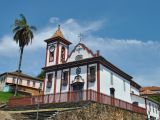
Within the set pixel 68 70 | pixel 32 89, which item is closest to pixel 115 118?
pixel 68 70

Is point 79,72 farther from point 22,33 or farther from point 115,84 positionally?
point 22,33

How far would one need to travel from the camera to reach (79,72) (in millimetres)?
35500

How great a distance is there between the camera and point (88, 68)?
3478cm

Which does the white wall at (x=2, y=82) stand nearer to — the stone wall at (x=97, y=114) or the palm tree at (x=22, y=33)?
the palm tree at (x=22, y=33)

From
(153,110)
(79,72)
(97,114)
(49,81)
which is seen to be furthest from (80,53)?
(153,110)

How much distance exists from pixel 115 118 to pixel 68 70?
1085cm

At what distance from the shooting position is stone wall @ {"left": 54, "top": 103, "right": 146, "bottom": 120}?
23.1 meters

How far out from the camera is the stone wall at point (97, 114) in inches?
910

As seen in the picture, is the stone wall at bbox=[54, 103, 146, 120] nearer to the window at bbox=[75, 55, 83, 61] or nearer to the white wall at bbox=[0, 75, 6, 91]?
the window at bbox=[75, 55, 83, 61]

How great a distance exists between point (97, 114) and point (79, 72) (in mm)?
10271

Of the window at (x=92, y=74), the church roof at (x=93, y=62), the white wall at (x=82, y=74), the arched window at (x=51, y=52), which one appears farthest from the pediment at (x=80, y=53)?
the arched window at (x=51, y=52)

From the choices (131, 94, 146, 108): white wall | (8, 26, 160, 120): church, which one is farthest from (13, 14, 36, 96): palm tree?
(131, 94, 146, 108): white wall

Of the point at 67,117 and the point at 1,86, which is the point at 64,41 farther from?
the point at 1,86

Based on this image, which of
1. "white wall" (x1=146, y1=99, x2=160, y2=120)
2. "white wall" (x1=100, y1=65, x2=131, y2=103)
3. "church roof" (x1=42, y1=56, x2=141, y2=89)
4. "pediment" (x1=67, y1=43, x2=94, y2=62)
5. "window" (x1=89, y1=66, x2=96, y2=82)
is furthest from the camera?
"white wall" (x1=146, y1=99, x2=160, y2=120)
